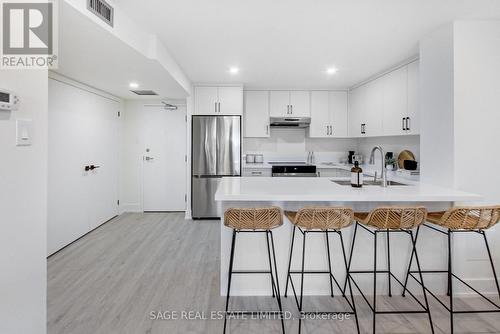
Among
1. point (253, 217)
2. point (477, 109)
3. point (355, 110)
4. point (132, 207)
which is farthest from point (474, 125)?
point (132, 207)

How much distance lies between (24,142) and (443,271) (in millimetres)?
3137

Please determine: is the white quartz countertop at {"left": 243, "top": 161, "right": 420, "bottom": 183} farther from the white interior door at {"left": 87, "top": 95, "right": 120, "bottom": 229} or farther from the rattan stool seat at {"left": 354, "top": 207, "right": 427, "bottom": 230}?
the white interior door at {"left": 87, "top": 95, "right": 120, "bottom": 229}

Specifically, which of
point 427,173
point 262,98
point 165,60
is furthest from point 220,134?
point 427,173

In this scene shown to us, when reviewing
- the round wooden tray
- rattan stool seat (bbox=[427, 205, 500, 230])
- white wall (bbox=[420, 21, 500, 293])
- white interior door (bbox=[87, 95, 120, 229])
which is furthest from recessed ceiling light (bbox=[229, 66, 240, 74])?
rattan stool seat (bbox=[427, 205, 500, 230])

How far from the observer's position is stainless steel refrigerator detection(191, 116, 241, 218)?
15.3 ft

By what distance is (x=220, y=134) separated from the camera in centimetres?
468

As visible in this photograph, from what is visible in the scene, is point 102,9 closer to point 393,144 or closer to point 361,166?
point 393,144

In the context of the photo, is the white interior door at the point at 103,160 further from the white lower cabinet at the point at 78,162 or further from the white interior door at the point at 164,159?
the white interior door at the point at 164,159

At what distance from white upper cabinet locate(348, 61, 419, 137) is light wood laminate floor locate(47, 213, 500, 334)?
2.10 meters

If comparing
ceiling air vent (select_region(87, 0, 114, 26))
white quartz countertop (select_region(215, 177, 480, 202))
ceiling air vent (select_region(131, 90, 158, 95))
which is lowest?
white quartz countertop (select_region(215, 177, 480, 202))

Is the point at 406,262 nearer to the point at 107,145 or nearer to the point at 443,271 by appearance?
the point at 443,271

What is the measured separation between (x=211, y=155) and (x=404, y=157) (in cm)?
299

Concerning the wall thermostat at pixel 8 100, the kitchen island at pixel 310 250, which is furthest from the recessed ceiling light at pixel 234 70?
the wall thermostat at pixel 8 100

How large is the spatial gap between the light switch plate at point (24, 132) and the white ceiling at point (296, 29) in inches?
50.5
